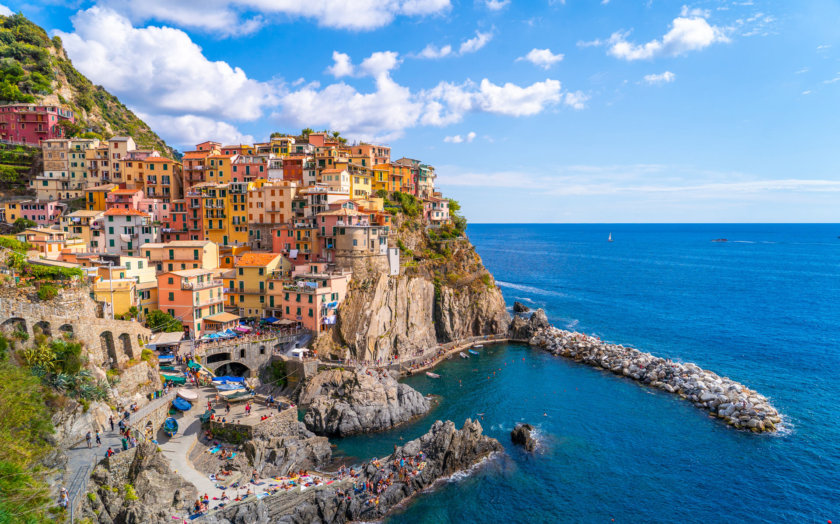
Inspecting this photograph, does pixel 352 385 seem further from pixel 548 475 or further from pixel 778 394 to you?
pixel 778 394

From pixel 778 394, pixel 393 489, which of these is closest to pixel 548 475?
pixel 393 489

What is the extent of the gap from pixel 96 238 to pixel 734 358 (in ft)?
274

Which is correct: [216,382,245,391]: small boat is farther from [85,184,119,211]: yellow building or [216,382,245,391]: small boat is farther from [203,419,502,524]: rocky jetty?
[85,184,119,211]: yellow building

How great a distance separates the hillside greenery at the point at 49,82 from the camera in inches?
3300

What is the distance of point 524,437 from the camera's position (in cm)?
4141

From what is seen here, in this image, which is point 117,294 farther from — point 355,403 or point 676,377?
point 676,377

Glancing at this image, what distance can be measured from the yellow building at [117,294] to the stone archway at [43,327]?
1234 cm

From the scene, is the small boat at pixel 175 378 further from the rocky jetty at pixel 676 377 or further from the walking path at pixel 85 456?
the rocky jetty at pixel 676 377

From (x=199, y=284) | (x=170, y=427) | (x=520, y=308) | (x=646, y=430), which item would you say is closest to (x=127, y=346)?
(x=170, y=427)

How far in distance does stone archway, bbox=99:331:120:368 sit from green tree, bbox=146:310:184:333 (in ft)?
31.9

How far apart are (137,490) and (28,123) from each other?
79387 millimetres

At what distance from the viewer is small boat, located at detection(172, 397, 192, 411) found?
38.0 meters

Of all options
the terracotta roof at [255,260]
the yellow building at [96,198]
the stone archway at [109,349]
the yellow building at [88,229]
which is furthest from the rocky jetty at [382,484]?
the yellow building at [96,198]

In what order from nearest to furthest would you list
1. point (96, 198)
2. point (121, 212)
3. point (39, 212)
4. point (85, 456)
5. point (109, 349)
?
point (85, 456) < point (109, 349) < point (121, 212) < point (39, 212) < point (96, 198)
